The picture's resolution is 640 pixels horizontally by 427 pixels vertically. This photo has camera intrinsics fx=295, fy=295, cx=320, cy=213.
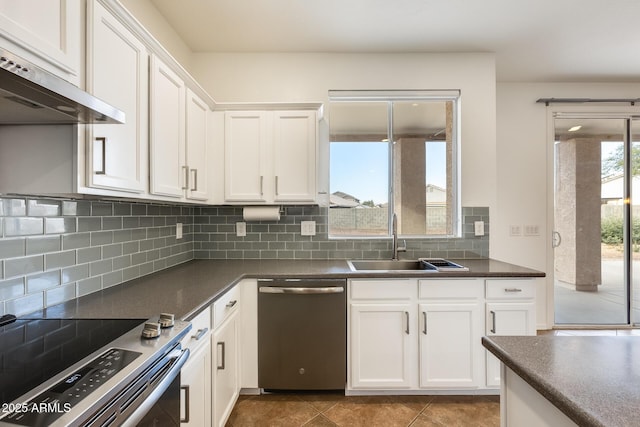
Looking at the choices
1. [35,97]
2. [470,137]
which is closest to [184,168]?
[35,97]

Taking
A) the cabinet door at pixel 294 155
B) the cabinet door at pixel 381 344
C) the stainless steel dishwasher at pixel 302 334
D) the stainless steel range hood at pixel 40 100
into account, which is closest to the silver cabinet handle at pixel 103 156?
the stainless steel range hood at pixel 40 100

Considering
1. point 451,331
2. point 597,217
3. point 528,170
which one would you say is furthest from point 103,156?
point 597,217

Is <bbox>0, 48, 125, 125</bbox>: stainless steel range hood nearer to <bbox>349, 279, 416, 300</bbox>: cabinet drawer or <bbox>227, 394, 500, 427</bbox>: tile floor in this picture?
<bbox>349, 279, 416, 300</bbox>: cabinet drawer

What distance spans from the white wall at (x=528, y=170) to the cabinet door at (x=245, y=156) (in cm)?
257

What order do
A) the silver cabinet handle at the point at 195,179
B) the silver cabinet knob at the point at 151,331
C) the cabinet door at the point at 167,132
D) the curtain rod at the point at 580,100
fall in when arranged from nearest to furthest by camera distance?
the silver cabinet knob at the point at 151,331, the cabinet door at the point at 167,132, the silver cabinet handle at the point at 195,179, the curtain rod at the point at 580,100

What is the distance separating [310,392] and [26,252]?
6.20ft

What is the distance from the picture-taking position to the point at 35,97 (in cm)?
83

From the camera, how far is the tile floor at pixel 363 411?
189cm

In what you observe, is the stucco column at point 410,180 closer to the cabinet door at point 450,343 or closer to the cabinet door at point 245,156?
the cabinet door at point 450,343

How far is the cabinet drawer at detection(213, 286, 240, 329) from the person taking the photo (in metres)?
1.62

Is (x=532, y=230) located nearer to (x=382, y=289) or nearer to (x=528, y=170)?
(x=528, y=170)

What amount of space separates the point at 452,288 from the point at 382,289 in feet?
1.62

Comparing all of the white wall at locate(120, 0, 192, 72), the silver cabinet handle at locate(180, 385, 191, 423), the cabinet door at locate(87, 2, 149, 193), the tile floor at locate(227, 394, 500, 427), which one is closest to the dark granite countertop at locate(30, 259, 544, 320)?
the silver cabinet handle at locate(180, 385, 191, 423)

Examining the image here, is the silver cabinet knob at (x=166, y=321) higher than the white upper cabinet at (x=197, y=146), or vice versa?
the white upper cabinet at (x=197, y=146)
